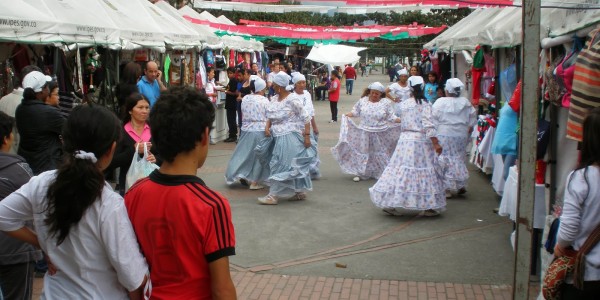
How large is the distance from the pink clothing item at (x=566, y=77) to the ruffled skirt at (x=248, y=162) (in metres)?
5.74

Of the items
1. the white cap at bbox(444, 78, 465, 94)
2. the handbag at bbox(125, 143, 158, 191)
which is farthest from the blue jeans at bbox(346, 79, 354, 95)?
the handbag at bbox(125, 143, 158, 191)

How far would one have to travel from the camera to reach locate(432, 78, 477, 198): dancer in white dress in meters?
9.10

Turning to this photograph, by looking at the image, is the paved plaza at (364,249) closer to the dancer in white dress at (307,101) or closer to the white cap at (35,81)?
the dancer in white dress at (307,101)

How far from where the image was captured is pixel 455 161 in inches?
360

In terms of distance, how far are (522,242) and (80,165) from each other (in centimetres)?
207

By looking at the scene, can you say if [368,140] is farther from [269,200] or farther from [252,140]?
[269,200]

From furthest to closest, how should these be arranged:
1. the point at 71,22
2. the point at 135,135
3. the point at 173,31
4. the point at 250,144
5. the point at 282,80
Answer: the point at 173,31 < the point at 250,144 < the point at 282,80 < the point at 71,22 < the point at 135,135

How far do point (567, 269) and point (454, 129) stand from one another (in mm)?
5912

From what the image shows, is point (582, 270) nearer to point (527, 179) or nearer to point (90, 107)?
point (527, 179)

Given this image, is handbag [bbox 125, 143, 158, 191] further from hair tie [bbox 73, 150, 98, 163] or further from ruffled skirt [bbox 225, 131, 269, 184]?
ruffled skirt [bbox 225, 131, 269, 184]

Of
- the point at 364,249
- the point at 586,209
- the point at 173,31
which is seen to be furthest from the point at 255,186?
the point at 586,209

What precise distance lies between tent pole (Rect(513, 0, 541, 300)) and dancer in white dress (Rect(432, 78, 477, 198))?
5.99 m

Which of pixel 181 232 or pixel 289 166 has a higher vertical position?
pixel 181 232

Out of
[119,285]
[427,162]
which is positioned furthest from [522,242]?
[427,162]
